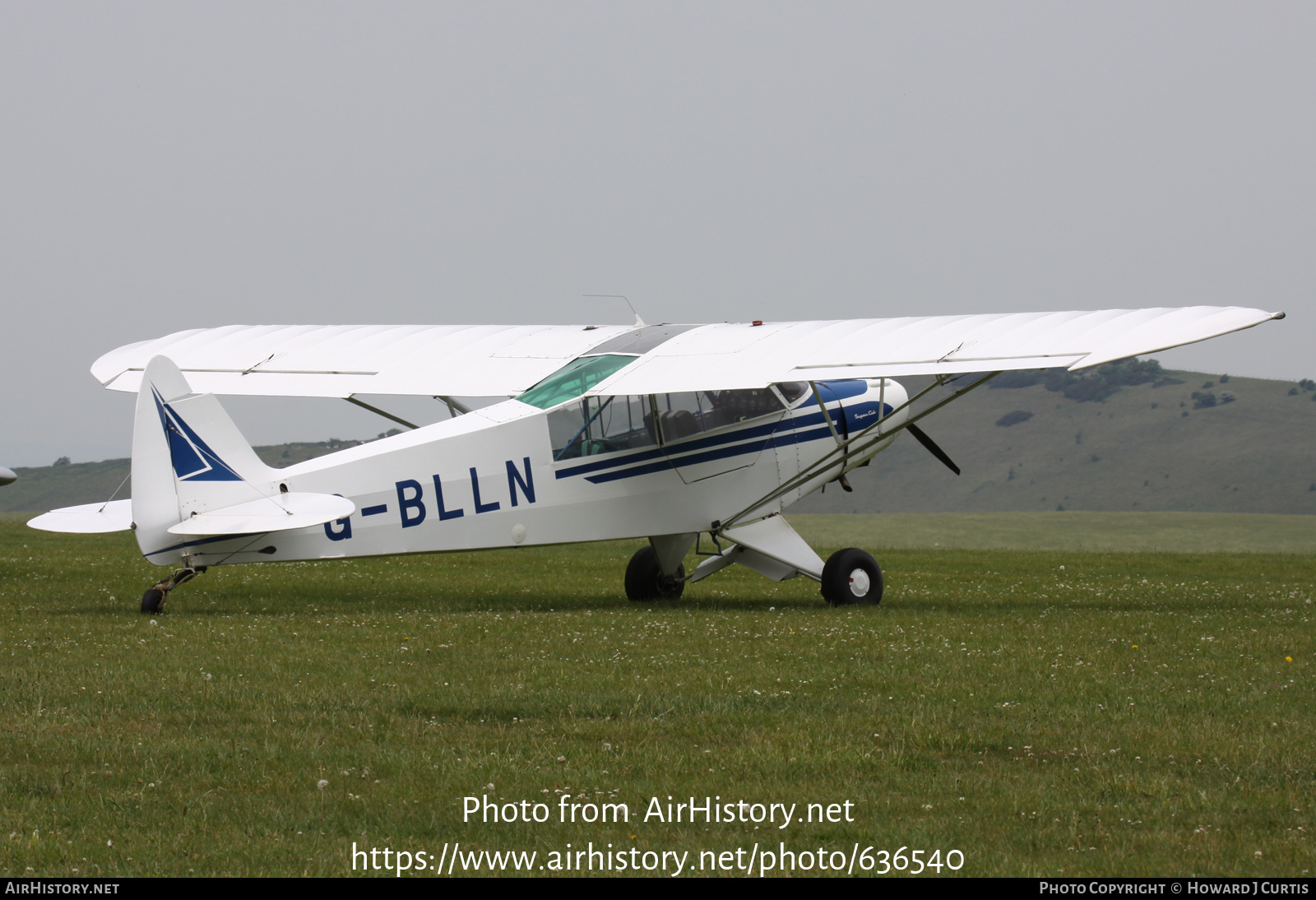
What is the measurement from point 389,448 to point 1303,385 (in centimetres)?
10636

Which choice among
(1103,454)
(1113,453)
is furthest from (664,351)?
(1103,454)

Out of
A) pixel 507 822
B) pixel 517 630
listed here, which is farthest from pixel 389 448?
pixel 507 822

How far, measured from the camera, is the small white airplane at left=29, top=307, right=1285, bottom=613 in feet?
32.6

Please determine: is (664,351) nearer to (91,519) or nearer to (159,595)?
(159,595)

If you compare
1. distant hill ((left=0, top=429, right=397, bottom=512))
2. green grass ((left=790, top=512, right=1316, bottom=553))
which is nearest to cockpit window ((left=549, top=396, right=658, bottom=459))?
green grass ((left=790, top=512, right=1316, bottom=553))

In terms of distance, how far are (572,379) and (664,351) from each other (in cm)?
98

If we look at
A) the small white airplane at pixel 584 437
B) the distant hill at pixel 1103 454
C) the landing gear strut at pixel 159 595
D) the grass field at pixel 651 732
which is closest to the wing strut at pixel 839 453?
the small white airplane at pixel 584 437

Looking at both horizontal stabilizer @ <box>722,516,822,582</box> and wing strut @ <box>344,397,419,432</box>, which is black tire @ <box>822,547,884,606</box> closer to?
horizontal stabilizer @ <box>722,516,822,582</box>

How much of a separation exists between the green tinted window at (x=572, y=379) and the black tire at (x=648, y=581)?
6.55 feet

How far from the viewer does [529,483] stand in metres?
11.2

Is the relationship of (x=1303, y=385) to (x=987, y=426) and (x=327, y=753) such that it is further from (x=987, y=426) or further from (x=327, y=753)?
(x=327, y=753)

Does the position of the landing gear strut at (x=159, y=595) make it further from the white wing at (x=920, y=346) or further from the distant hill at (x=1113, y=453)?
the distant hill at (x=1113, y=453)

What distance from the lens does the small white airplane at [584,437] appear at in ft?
32.6

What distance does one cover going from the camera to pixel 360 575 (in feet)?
51.4
